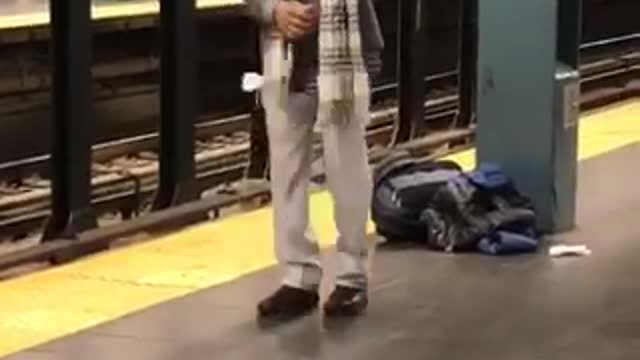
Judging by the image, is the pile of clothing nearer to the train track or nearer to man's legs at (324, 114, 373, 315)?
the train track

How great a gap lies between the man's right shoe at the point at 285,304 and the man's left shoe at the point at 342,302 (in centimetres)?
9

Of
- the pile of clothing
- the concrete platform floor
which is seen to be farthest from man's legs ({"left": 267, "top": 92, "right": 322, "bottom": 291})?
the pile of clothing

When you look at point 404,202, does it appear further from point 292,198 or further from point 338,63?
point 338,63

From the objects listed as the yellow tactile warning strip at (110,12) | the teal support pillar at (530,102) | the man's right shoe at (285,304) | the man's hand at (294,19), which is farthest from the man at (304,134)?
the yellow tactile warning strip at (110,12)

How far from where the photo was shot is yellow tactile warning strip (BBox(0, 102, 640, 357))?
6.14 m

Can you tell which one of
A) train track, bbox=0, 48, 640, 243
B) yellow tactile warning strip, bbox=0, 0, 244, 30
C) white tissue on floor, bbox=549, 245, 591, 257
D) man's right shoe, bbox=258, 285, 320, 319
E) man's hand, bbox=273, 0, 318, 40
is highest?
man's hand, bbox=273, 0, 318, 40

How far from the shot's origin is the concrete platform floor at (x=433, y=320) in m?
5.66

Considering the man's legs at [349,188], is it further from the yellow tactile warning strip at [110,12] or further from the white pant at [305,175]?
the yellow tactile warning strip at [110,12]

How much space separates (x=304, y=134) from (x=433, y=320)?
2.57ft

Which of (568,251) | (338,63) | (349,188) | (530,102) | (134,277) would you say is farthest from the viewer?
(530,102)

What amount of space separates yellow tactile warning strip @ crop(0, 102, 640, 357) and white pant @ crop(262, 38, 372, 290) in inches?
28.1

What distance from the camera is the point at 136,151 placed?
1007 cm

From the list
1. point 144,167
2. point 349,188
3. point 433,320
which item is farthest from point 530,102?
point 144,167

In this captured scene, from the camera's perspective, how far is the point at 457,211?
7246mm
